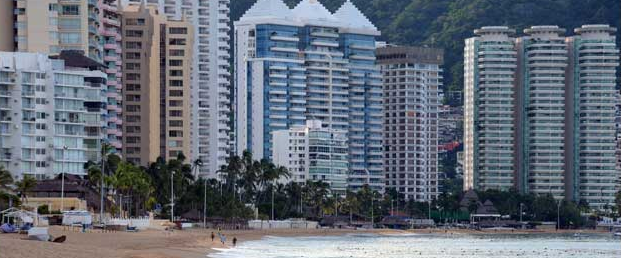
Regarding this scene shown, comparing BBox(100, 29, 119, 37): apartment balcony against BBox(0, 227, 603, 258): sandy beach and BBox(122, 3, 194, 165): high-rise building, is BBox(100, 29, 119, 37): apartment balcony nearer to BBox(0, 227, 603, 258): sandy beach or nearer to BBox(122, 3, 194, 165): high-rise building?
BBox(122, 3, 194, 165): high-rise building

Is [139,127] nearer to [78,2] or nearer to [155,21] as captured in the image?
[155,21]

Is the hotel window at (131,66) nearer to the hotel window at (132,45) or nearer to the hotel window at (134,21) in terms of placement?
the hotel window at (132,45)

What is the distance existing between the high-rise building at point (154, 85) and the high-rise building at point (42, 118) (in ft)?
151

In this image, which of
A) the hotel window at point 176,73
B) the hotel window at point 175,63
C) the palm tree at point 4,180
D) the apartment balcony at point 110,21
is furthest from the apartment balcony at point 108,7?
the palm tree at point 4,180

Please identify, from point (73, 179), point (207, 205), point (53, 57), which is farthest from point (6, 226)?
point (207, 205)

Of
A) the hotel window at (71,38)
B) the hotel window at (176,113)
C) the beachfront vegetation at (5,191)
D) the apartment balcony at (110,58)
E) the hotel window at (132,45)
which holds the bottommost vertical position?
the beachfront vegetation at (5,191)

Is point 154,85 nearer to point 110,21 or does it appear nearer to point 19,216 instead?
point 110,21

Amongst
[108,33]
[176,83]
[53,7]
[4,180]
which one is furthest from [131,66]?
[4,180]

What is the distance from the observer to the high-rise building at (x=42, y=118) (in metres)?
136

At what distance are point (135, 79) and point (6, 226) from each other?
10231cm

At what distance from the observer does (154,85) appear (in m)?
189

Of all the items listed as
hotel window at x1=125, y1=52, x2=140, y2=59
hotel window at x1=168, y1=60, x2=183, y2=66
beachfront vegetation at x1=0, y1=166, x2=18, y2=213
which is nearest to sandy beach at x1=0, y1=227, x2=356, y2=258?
beachfront vegetation at x1=0, y1=166, x2=18, y2=213

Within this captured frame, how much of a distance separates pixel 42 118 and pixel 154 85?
5207 centimetres

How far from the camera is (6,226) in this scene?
87500 millimetres
